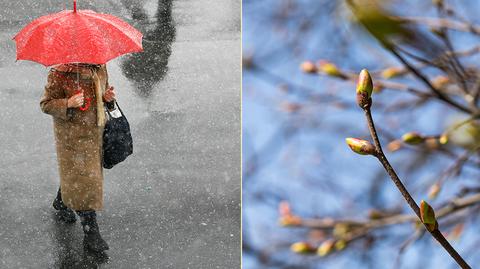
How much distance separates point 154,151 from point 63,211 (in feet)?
2.67

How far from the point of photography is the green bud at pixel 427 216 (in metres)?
0.92

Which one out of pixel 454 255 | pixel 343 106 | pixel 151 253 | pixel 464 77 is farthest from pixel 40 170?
pixel 454 255

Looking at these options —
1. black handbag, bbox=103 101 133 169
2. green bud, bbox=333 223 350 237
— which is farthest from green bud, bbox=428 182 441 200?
black handbag, bbox=103 101 133 169

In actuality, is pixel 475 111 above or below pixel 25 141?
above

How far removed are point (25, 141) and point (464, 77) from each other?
12.2 feet

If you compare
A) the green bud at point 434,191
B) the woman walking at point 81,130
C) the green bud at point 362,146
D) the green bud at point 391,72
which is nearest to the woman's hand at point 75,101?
the woman walking at point 81,130

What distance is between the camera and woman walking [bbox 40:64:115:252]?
3.59m

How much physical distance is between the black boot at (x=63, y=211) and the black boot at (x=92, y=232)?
0.63 feet

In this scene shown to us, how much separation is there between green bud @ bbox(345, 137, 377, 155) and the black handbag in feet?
9.11

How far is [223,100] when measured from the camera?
5180 millimetres

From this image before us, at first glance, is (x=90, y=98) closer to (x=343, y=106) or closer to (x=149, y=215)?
(x=149, y=215)

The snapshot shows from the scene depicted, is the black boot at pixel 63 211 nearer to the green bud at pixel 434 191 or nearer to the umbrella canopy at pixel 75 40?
the umbrella canopy at pixel 75 40

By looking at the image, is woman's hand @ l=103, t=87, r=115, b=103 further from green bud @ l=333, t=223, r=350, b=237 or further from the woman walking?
green bud @ l=333, t=223, r=350, b=237

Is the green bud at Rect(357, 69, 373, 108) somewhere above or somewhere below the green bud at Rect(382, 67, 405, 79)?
above
